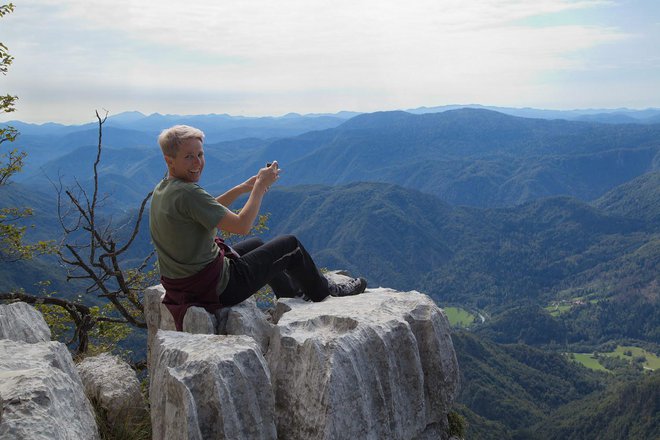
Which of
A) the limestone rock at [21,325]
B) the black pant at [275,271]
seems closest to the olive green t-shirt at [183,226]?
the black pant at [275,271]

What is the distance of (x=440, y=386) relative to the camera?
9773 millimetres

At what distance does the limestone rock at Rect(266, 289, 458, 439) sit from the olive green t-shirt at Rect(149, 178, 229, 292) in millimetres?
1868

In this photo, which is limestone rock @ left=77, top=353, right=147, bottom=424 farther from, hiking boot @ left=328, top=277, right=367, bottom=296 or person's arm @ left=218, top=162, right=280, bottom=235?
hiking boot @ left=328, top=277, right=367, bottom=296

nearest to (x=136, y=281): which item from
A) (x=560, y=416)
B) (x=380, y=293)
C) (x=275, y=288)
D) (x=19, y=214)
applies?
(x=19, y=214)

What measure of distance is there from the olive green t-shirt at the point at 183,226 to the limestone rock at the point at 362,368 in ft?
6.13

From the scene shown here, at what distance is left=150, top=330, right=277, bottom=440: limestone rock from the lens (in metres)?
6.46

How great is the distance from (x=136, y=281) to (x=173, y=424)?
11846mm

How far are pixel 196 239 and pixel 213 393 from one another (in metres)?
2.87

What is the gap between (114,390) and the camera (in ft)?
28.1

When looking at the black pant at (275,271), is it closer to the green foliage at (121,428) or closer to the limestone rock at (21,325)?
the green foliage at (121,428)

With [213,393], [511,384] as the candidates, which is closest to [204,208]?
[213,393]

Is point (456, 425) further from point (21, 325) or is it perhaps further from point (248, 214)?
point (21, 325)

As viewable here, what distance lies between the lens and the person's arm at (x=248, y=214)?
8.14 m

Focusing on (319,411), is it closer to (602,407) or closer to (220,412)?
(220,412)
